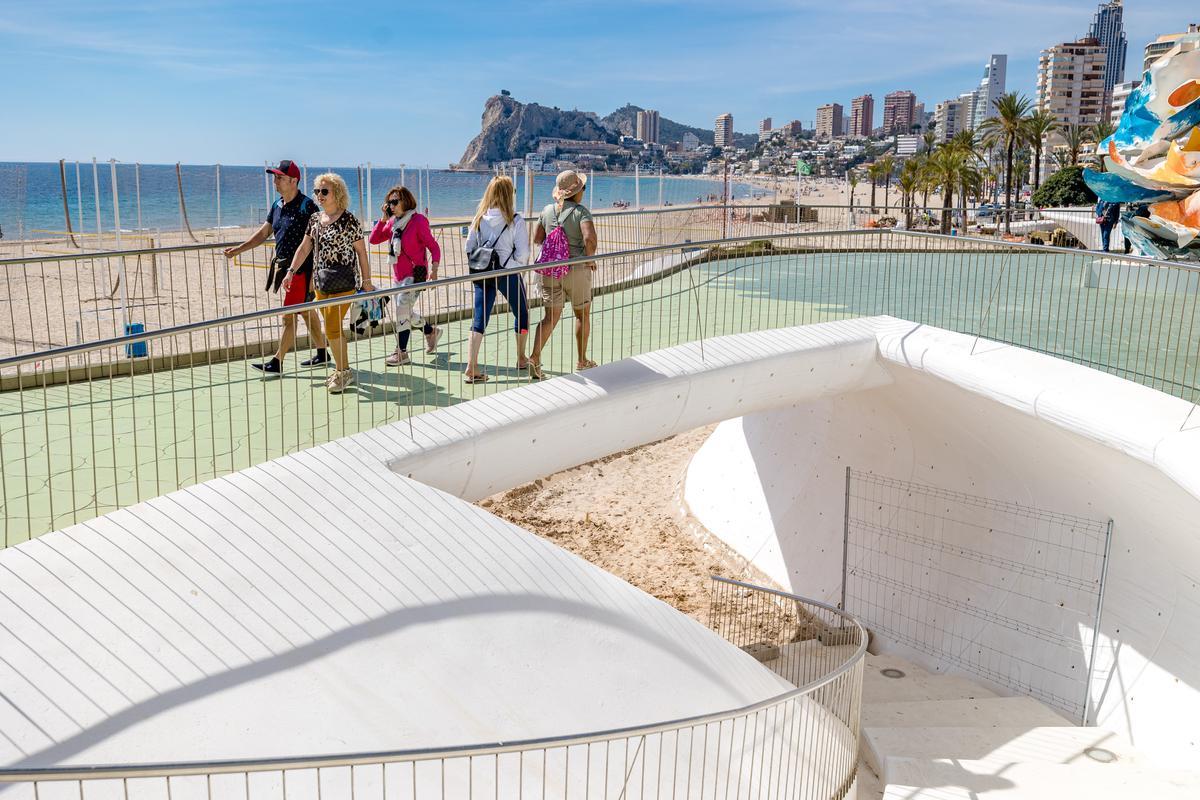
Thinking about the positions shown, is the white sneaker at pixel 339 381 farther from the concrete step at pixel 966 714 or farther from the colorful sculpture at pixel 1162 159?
the colorful sculpture at pixel 1162 159

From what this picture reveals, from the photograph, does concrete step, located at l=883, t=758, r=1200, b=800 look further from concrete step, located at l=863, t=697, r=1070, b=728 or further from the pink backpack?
the pink backpack

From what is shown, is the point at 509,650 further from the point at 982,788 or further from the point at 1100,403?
the point at 1100,403

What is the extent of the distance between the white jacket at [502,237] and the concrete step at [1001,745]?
6292mm

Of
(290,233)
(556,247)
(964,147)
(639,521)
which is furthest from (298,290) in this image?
(964,147)

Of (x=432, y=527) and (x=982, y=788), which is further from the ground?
(x=432, y=527)

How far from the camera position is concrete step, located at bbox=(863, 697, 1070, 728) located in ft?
38.1

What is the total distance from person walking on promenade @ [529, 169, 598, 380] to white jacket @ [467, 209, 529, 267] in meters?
0.30

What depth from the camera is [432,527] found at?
7160mm

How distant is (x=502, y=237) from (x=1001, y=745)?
7.39 meters

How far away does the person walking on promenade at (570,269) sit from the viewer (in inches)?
369

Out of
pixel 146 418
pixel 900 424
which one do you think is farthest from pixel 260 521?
pixel 900 424

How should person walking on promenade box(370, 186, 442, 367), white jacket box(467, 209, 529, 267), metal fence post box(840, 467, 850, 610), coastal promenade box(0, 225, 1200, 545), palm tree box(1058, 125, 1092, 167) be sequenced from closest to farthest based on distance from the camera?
coastal promenade box(0, 225, 1200, 545)
white jacket box(467, 209, 529, 267)
person walking on promenade box(370, 186, 442, 367)
metal fence post box(840, 467, 850, 610)
palm tree box(1058, 125, 1092, 167)

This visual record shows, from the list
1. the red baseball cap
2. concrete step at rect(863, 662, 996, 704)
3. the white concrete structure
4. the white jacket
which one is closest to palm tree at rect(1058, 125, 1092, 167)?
concrete step at rect(863, 662, 996, 704)

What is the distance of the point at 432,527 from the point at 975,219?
56.1m
